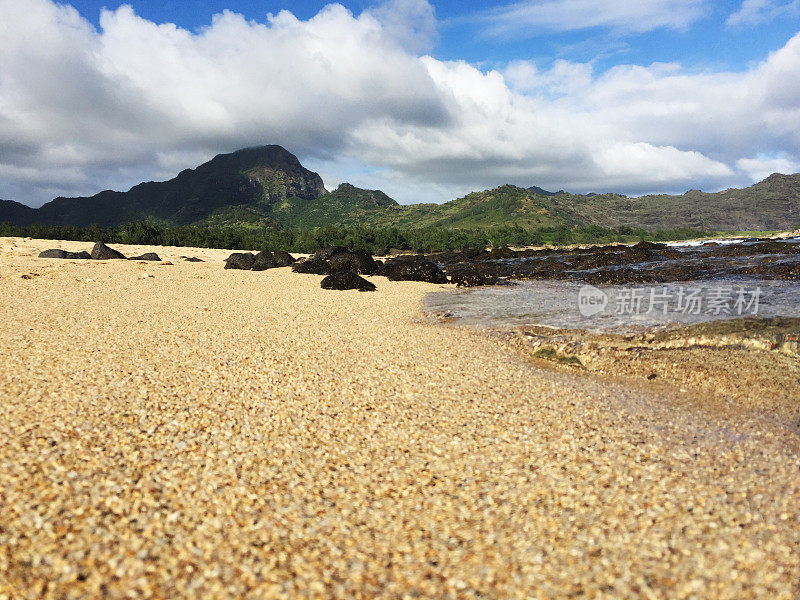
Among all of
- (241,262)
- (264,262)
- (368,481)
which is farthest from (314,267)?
(368,481)

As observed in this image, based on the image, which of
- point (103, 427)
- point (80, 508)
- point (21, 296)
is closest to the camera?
point (80, 508)

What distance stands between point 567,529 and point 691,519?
4.88ft

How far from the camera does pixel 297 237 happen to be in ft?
284

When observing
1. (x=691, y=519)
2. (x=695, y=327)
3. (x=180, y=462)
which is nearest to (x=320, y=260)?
(x=695, y=327)

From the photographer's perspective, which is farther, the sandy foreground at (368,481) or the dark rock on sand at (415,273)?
the dark rock on sand at (415,273)

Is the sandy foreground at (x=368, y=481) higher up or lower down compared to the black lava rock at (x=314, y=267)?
lower down

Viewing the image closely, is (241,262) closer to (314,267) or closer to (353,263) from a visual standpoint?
(314,267)

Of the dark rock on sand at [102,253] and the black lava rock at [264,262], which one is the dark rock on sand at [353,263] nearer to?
Answer: the black lava rock at [264,262]

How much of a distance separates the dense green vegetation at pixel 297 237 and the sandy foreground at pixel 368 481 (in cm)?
6004

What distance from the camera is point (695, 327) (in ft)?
41.2

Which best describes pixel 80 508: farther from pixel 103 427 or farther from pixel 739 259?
pixel 739 259

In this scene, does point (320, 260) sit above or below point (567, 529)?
above

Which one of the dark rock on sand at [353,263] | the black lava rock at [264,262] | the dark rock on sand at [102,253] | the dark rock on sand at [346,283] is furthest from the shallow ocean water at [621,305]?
the dark rock on sand at [102,253]

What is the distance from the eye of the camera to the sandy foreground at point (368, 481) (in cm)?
408
